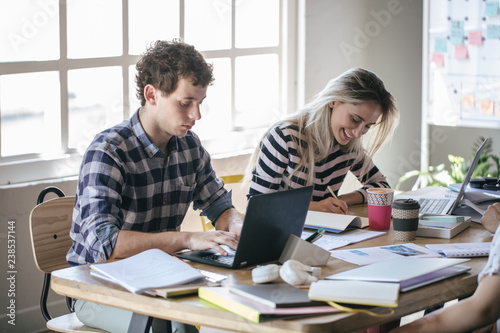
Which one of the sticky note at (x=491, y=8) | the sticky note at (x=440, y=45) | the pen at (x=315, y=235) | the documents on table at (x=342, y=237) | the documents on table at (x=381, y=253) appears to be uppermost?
the sticky note at (x=491, y=8)

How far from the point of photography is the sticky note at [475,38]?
13.9ft

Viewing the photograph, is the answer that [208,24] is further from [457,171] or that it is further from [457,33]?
[457,171]

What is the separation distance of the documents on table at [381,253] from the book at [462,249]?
0.08 ft

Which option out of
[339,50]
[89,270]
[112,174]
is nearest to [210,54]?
[339,50]

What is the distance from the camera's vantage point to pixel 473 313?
1.57m

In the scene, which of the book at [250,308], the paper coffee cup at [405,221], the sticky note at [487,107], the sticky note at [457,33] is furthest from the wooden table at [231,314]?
the sticky note at [457,33]

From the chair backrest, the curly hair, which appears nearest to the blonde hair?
the curly hair

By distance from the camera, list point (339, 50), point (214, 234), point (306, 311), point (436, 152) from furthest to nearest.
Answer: point (436, 152) < point (339, 50) < point (214, 234) < point (306, 311)

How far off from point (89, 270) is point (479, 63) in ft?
10.8

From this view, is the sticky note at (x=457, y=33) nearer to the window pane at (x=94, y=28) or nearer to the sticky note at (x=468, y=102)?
the sticky note at (x=468, y=102)

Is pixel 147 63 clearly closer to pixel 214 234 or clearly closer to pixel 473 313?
pixel 214 234

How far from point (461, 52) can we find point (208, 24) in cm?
168

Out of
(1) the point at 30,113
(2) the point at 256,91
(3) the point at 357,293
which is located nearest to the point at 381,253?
(3) the point at 357,293

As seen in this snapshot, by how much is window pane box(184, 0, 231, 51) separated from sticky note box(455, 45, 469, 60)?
60.0 inches
